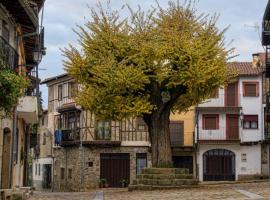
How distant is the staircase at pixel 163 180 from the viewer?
2703 centimetres

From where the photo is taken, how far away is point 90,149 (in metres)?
48.4

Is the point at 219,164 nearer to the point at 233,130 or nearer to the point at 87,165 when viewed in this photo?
the point at 233,130

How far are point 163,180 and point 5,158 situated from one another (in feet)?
23.1

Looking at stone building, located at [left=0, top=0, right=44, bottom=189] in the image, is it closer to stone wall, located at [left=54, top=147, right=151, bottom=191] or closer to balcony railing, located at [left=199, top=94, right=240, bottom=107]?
stone wall, located at [left=54, top=147, right=151, bottom=191]

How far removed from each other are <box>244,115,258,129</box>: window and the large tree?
956 inches

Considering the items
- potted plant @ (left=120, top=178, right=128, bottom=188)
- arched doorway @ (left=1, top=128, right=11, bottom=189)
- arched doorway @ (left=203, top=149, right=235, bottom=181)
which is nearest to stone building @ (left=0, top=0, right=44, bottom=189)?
arched doorway @ (left=1, top=128, right=11, bottom=189)

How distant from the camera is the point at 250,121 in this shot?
52.6 metres

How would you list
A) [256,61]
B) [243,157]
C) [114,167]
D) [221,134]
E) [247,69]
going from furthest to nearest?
1. [256,61]
2. [247,69]
3. [221,134]
4. [243,157]
5. [114,167]

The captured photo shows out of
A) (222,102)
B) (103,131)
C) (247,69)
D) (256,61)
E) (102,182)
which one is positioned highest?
(256,61)

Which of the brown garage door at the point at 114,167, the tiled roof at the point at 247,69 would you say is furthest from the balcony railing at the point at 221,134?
the brown garage door at the point at 114,167

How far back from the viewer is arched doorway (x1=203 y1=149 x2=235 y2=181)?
52.2 meters

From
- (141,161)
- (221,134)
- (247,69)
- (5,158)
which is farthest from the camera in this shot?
(247,69)

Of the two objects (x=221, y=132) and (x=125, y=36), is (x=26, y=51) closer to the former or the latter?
(x=125, y=36)

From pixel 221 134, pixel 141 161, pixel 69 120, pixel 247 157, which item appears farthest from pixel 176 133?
pixel 69 120
